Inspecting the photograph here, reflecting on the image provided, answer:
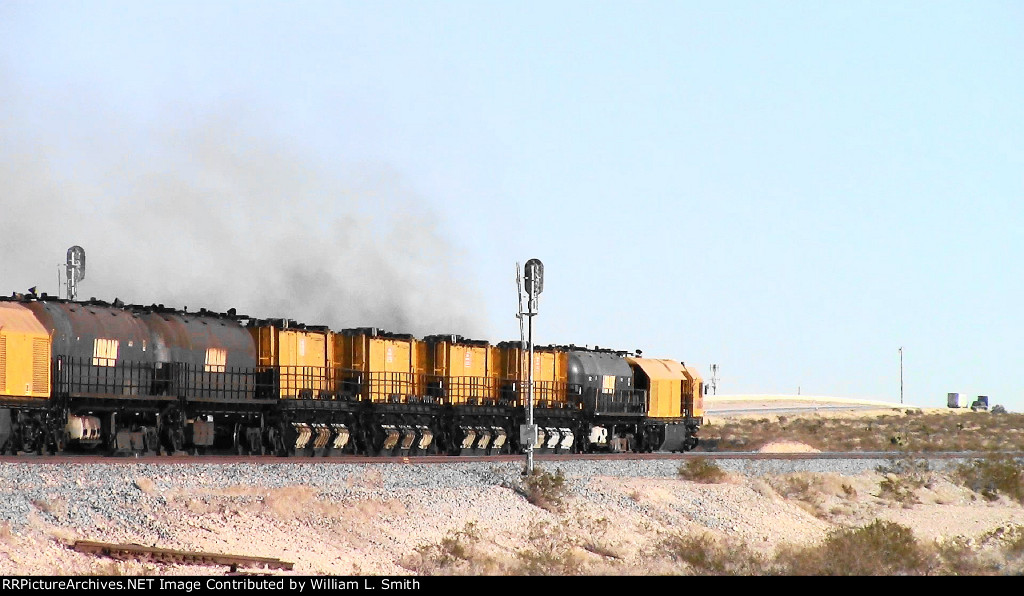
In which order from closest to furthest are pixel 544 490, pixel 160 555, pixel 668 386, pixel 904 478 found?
pixel 160 555 < pixel 544 490 < pixel 904 478 < pixel 668 386

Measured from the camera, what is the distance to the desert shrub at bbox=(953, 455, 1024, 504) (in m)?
46.4

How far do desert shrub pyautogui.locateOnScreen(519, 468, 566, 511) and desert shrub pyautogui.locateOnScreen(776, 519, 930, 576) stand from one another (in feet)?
17.9

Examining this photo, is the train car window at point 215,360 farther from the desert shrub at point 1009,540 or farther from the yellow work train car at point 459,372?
the desert shrub at point 1009,540

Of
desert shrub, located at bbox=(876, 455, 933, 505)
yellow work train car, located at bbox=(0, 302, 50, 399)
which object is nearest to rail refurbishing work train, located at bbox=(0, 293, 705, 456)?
yellow work train car, located at bbox=(0, 302, 50, 399)

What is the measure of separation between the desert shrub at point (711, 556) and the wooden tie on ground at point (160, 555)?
28.2ft

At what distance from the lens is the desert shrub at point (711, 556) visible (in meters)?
24.9

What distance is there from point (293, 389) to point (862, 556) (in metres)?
16.9

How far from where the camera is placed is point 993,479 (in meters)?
47.4

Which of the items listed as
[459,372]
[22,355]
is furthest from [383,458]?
[459,372]

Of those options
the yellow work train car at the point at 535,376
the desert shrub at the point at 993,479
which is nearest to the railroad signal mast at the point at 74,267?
the yellow work train car at the point at 535,376

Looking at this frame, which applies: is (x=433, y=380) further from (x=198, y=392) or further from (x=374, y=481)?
(x=374, y=481)

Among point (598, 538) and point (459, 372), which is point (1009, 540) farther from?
point (459, 372)

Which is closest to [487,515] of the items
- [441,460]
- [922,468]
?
[441,460]
